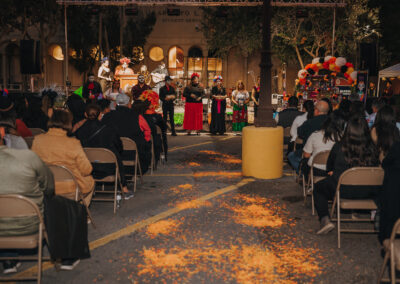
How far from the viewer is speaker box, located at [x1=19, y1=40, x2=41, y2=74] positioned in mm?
14130

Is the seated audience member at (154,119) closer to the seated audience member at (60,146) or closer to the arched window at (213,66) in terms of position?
the seated audience member at (60,146)

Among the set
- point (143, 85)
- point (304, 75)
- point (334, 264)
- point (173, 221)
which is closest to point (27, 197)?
point (173, 221)

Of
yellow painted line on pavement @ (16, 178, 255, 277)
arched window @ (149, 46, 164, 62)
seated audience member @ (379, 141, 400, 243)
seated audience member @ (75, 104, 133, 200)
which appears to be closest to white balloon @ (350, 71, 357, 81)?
yellow painted line on pavement @ (16, 178, 255, 277)

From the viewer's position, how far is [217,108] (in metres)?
13.7

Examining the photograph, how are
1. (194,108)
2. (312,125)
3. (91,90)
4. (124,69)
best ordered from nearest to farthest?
(312,125) < (91,90) < (194,108) < (124,69)

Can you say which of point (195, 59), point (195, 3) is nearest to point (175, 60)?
point (195, 59)

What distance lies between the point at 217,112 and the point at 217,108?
14cm

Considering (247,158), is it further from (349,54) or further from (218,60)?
(218,60)

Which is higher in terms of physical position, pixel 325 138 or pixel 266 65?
pixel 266 65

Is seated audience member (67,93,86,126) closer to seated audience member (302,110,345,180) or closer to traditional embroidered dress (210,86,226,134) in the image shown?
seated audience member (302,110,345,180)

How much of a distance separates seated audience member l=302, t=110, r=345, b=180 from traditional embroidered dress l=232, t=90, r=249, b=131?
27.4ft

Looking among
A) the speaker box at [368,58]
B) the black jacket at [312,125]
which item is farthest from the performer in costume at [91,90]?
the speaker box at [368,58]

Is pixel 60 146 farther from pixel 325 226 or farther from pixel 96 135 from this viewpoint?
pixel 325 226

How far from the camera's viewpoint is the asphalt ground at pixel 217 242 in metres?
3.98
